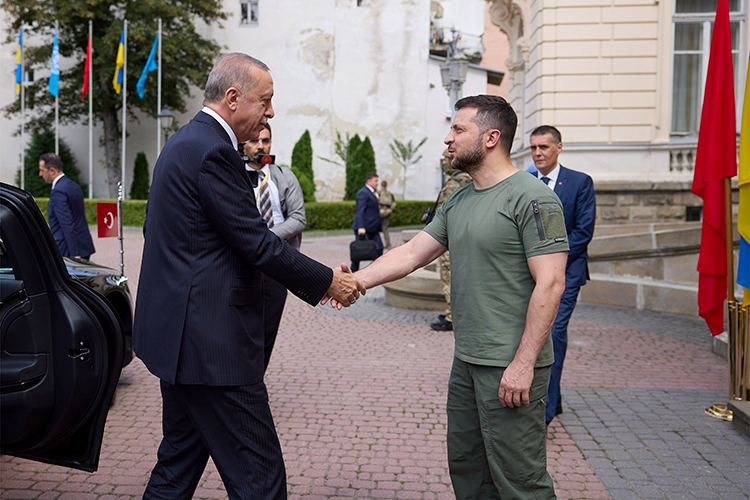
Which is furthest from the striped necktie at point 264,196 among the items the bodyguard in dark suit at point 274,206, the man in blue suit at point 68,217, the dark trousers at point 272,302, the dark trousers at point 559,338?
the man in blue suit at point 68,217

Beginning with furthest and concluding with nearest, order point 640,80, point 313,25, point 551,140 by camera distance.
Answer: point 313,25, point 640,80, point 551,140

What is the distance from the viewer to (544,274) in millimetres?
2600

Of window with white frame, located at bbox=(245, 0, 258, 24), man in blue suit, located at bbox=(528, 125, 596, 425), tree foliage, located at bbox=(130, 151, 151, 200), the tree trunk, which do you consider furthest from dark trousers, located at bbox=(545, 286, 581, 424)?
window with white frame, located at bbox=(245, 0, 258, 24)

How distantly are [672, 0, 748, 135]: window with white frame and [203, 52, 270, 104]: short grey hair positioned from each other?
12.8m

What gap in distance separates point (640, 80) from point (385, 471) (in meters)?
11.4

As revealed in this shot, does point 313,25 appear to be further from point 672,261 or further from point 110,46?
point 672,261

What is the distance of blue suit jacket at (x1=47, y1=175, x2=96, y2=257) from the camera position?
7.70m

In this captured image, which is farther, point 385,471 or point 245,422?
point 385,471

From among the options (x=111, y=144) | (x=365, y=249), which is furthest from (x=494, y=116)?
(x=111, y=144)

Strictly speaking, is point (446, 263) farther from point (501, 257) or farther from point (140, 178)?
point (140, 178)

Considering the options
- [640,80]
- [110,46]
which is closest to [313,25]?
[110,46]

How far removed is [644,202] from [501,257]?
11432 millimetres

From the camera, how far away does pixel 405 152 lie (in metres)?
34.8

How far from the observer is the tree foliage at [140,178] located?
35.2 metres
